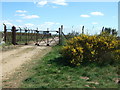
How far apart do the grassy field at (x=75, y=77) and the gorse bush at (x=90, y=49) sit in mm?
647

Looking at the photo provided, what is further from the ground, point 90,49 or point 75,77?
point 90,49

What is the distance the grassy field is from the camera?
6160 millimetres

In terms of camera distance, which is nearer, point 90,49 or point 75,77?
point 75,77

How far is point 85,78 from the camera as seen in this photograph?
7102 millimetres

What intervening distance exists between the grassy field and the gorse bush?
65 cm

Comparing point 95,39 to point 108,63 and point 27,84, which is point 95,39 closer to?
point 108,63

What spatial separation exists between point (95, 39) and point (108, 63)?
54.4 inches

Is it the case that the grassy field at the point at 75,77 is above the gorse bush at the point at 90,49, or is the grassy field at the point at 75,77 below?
below

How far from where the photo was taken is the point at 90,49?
9.52 meters

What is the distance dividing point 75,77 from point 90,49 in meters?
2.74

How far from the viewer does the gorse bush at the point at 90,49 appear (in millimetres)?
9342

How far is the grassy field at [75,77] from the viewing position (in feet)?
20.2

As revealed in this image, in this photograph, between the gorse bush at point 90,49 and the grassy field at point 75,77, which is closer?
the grassy field at point 75,77

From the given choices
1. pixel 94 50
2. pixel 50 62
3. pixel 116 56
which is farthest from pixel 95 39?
pixel 50 62
